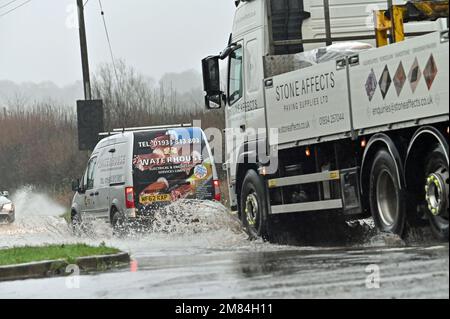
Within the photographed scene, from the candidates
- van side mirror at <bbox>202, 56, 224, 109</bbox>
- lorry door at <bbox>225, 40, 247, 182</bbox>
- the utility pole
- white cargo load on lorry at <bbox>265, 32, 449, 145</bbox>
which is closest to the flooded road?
lorry door at <bbox>225, 40, 247, 182</bbox>

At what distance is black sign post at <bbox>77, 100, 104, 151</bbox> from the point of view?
3359cm

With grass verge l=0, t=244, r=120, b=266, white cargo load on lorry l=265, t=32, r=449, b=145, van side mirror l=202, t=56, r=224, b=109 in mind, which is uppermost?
van side mirror l=202, t=56, r=224, b=109

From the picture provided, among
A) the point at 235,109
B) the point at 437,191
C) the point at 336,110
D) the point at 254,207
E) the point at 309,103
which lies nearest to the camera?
the point at 437,191

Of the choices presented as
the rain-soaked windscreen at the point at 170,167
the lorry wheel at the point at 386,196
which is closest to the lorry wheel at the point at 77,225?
the rain-soaked windscreen at the point at 170,167

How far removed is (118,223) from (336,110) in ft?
25.2

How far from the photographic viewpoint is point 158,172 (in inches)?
827

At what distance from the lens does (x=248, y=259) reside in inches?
531

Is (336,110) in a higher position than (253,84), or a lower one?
lower

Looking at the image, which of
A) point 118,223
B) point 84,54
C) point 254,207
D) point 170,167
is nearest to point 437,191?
point 254,207

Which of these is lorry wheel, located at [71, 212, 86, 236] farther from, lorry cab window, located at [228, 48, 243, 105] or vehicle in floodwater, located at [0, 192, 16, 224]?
vehicle in floodwater, located at [0, 192, 16, 224]

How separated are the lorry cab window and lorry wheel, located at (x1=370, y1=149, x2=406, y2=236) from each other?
3.79 metres

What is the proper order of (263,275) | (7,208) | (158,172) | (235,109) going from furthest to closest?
(7,208), (158,172), (235,109), (263,275)

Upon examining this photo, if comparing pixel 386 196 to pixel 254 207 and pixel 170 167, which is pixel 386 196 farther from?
pixel 170 167

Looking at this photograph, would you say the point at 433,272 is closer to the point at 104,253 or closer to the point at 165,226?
the point at 104,253
